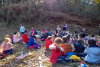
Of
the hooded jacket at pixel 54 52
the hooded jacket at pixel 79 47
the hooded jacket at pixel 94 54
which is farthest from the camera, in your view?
the hooded jacket at pixel 79 47

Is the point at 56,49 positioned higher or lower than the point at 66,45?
higher

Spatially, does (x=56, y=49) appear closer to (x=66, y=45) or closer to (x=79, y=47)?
(x=66, y=45)

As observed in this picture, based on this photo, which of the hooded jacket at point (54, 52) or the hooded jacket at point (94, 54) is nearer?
the hooded jacket at point (54, 52)

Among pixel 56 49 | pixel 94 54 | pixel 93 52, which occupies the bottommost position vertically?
pixel 94 54

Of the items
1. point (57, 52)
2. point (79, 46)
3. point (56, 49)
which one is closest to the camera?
point (56, 49)

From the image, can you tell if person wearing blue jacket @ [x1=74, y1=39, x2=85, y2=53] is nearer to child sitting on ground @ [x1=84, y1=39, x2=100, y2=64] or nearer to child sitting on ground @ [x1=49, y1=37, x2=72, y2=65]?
child sitting on ground @ [x1=84, y1=39, x2=100, y2=64]

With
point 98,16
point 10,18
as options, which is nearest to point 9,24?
point 10,18

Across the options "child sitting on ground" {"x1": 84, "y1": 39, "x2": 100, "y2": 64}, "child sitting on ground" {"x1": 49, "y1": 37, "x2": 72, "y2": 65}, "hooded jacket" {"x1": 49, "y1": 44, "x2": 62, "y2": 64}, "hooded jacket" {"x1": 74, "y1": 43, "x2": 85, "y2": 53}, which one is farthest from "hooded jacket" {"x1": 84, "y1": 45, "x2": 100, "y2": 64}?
"hooded jacket" {"x1": 49, "y1": 44, "x2": 62, "y2": 64}

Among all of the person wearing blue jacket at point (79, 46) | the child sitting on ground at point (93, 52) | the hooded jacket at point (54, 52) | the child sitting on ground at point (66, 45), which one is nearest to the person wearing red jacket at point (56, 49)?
the hooded jacket at point (54, 52)

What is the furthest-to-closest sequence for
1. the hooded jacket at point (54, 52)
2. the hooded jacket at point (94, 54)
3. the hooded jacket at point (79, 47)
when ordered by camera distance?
the hooded jacket at point (79, 47)
the hooded jacket at point (94, 54)
the hooded jacket at point (54, 52)

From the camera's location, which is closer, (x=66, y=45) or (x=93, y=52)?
(x=93, y=52)

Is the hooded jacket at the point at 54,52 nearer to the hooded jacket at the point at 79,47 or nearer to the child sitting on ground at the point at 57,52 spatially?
the child sitting on ground at the point at 57,52

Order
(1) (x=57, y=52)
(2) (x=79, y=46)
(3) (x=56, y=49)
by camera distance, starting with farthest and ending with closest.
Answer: (2) (x=79, y=46) → (1) (x=57, y=52) → (3) (x=56, y=49)

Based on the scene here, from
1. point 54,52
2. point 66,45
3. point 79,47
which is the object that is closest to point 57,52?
point 54,52
